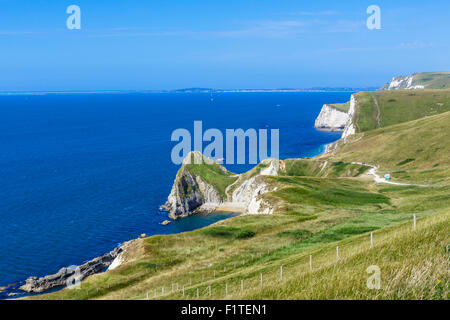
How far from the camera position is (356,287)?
12.9m

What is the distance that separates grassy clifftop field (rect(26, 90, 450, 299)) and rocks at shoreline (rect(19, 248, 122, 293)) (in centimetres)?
2343

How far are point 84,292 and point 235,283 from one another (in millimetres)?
21545

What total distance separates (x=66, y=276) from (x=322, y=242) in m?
50.5

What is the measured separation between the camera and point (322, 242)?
51062 millimetres

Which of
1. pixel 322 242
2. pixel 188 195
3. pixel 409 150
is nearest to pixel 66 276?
pixel 322 242

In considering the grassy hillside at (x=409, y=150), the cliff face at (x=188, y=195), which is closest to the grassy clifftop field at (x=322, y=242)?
the grassy hillside at (x=409, y=150)

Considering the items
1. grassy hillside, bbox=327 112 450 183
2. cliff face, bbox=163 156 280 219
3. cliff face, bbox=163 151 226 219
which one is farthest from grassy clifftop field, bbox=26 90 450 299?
cliff face, bbox=163 151 226 219

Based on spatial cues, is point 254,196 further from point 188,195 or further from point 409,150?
point 409,150

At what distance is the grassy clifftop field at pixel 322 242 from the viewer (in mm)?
14547

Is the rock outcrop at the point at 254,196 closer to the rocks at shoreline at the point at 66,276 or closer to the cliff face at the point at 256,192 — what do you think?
the cliff face at the point at 256,192

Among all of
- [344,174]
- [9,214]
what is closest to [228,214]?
[344,174]
